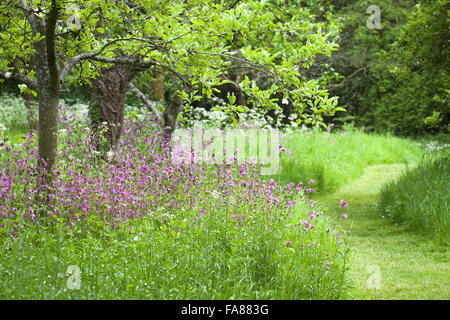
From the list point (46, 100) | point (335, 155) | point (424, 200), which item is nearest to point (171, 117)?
point (46, 100)

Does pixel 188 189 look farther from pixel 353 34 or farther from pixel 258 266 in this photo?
pixel 353 34

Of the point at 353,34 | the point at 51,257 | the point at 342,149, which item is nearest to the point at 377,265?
the point at 51,257

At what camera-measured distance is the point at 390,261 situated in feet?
19.0

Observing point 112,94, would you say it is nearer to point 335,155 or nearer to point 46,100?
point 46,100

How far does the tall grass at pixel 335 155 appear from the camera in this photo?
9.91 meters

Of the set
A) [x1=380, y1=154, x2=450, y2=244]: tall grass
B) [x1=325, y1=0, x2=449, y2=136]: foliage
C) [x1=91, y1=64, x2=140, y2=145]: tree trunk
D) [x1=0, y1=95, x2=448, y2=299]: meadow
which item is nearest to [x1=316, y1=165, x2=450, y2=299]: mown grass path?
[x1=0, y1=95, x2=448, y2=299]: meadow

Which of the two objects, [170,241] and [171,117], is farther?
[171,117]

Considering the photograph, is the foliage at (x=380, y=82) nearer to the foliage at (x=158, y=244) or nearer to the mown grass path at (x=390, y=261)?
the mown grass path at (x=390, y=261)

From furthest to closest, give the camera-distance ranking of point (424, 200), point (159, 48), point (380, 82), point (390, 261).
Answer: point (380, 82), point (424, 200), point (390, 261), point (159, 48)

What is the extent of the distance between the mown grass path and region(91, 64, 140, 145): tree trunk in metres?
3.93

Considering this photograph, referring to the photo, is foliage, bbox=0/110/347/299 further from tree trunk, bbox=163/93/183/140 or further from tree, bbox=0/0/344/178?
tree trunk, bbox=163/93/183/140

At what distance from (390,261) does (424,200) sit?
159 centimetres

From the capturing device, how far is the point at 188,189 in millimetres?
6016

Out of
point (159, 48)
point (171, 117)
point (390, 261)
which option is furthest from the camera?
point (171, 117)
